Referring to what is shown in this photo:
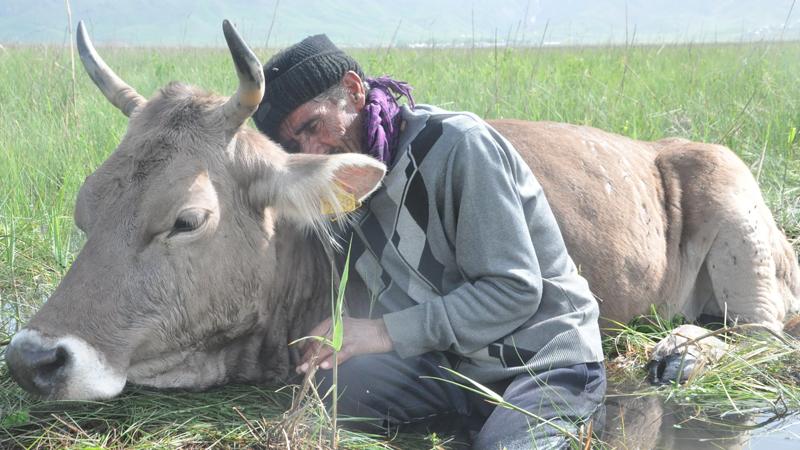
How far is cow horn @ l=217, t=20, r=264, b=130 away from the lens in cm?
332

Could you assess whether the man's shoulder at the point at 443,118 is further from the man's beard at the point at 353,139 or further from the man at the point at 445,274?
the man's beard at the point at 353,139

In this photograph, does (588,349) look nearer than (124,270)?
No

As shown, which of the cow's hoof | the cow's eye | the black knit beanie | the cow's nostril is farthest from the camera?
the cow's hoof

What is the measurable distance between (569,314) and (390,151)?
101 cm

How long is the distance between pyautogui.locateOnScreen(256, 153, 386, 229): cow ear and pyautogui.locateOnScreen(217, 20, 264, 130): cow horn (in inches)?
10.6

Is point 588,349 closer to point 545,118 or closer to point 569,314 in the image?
point 569,314

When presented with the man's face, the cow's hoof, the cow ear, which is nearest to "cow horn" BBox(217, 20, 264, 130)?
the cow ear

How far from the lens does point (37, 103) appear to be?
373 inches

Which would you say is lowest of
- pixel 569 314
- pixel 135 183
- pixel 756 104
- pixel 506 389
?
pixel 756 104

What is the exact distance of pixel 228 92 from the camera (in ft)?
33.9

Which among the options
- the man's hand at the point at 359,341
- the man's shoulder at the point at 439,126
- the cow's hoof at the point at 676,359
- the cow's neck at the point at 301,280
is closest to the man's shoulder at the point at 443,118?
the man's shoulder at the point at 439,126

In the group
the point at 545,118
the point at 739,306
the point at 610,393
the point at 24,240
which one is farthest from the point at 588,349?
the point at 545,118

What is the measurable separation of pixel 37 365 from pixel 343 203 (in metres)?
1.30

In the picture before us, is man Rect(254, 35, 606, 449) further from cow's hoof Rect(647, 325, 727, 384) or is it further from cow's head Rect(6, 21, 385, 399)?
cow's hoof Rect(647, 325, 727, 384)
